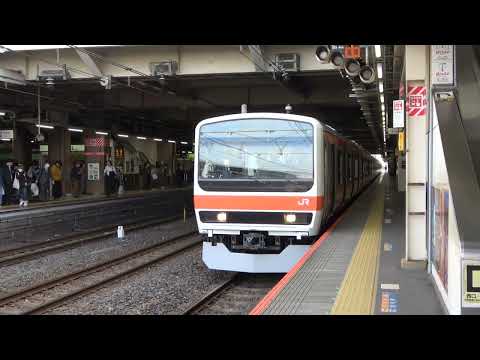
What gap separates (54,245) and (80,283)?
181 inches

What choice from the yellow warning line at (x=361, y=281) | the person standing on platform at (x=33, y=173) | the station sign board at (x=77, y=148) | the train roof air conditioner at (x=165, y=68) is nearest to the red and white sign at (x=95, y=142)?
the station sign board at (x=77, y=148)

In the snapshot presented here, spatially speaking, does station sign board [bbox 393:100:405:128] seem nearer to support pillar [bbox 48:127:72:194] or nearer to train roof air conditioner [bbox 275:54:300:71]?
train roof air conditioner [bbox 275:54:300:71]

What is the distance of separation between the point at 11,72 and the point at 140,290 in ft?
28.4

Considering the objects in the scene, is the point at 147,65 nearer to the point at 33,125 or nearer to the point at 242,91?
the point at 242,91

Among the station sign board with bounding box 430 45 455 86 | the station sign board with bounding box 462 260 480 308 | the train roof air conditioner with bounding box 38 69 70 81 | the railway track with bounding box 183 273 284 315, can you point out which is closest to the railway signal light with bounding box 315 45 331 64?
the station sign board with bounding box 430 45 455 86

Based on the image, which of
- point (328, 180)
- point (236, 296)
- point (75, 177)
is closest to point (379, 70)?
point (328, 180)

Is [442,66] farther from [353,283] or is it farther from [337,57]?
[337,57]

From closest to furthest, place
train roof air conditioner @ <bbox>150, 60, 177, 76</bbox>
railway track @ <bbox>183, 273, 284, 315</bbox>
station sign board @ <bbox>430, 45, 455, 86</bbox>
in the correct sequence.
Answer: station sign board @ <bbox>430, 45, 455, 86</bbox>
railway track @ <bbox>183, 273, 284, 315</bbox>
train roof air conditioner @ <bbox>150, 60, 177, 76</bbox>

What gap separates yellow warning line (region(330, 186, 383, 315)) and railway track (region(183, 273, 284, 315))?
1.66m

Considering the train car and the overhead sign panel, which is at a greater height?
the overhead sign panel

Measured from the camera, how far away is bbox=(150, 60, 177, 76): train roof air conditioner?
14.1 meters

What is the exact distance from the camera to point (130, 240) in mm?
14695

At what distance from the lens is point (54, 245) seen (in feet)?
44.9
